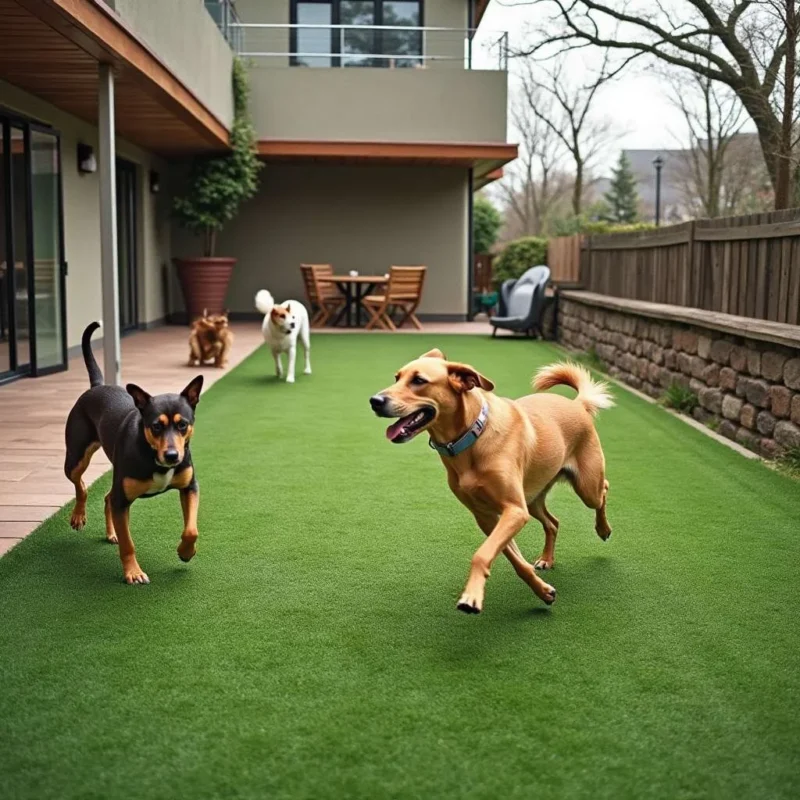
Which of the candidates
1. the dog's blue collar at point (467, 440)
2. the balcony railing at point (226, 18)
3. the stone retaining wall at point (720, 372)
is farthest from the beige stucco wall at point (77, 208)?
the dog's blue collar at point (467, 440)

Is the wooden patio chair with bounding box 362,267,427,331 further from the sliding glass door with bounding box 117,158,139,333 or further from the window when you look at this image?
the window

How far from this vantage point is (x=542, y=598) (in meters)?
3.54

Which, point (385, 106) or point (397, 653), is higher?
point (385, 106)

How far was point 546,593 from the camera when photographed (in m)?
3.52

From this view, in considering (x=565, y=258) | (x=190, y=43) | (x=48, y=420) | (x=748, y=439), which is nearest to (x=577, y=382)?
(x=748, y=439)

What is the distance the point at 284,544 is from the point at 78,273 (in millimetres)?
8833

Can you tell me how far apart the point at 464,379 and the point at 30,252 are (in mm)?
7467

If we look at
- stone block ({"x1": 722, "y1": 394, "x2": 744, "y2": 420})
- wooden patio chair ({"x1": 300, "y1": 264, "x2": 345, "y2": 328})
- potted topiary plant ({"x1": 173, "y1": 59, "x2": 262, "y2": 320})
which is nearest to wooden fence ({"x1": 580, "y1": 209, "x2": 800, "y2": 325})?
stone block ({"x1": 722, "y1": 394, "x2": 744, "y2": 420})

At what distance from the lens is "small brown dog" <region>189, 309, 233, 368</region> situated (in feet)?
36.4

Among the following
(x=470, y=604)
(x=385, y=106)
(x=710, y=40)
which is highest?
(x=710, y=40)

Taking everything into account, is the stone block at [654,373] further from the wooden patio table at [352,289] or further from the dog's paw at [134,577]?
the wooden patio table at [352,289]

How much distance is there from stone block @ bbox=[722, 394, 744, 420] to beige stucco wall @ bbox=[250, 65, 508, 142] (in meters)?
11.3

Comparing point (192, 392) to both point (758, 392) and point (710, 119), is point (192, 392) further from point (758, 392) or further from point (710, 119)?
point (710, 119)

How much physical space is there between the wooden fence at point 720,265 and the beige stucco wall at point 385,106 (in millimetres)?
5994
